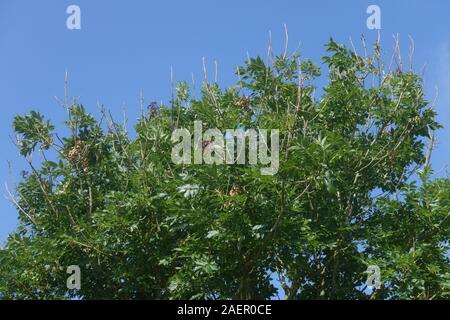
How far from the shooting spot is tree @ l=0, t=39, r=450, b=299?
400 inches

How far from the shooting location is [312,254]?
38.1 feet

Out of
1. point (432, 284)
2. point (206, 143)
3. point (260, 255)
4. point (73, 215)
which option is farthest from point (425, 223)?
point (73, 215)

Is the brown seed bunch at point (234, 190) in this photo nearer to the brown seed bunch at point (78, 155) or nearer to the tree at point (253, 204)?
the tree at point (253, 204)

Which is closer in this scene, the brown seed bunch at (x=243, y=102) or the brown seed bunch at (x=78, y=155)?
the brown seed bunch at (x=243, y=102)

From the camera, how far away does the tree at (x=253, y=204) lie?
10164 mm

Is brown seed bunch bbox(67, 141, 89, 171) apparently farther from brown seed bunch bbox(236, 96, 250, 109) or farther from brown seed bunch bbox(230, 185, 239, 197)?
brown seed bunch bbox(230, 185, 239, 197)

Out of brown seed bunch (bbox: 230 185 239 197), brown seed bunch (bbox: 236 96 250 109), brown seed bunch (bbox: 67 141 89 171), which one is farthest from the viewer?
brown seed bunch (bbox: 67 141 89 171)

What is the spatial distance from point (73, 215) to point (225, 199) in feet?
11.4

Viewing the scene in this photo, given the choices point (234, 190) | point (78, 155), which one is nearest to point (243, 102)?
point (234, 190)

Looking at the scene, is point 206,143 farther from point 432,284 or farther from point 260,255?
point 432,284

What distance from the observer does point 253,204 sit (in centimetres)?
1009

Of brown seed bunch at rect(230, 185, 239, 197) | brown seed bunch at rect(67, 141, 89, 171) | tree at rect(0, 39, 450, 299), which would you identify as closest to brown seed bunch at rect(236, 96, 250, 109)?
tree at rect(0, 39, 450, 299)

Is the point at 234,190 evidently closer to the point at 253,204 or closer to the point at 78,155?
the point at 253,204

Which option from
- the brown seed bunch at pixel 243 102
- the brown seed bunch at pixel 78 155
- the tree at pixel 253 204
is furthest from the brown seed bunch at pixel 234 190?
the brown seed bunch at pixel 78 155
